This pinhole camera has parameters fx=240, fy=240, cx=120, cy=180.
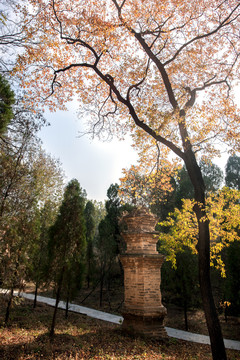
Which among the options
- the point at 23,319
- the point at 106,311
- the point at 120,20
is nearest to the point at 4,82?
the point at 120,20

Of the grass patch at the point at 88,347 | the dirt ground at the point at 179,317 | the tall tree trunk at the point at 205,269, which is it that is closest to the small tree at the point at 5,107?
the tall tree trunk at the point at 205,269

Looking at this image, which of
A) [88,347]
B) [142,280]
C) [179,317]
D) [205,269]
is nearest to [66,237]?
[142,280]

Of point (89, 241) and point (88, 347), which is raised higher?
point (89, 241)

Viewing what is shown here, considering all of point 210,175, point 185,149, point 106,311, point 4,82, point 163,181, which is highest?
point 210,175

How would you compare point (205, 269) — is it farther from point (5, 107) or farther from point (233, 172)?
point (233, 172)

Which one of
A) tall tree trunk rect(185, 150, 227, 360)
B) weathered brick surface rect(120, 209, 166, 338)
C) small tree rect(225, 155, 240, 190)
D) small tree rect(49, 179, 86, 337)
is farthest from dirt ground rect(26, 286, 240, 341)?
small tree rect(225, 155, 240, 190)

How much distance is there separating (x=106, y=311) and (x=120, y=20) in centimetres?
2021

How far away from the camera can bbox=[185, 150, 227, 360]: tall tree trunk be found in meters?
6.22

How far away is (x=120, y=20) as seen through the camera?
27.7 feet

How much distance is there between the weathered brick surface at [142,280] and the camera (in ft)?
31.6

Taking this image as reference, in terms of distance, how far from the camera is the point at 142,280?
32.9 ft

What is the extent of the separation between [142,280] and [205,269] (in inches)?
157

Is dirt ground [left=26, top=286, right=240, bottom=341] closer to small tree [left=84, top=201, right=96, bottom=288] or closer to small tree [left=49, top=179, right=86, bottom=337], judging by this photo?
small tree [left=84, top=201, right=96, bottom=288]

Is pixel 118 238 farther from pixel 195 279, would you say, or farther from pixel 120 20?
pixel 120 20
